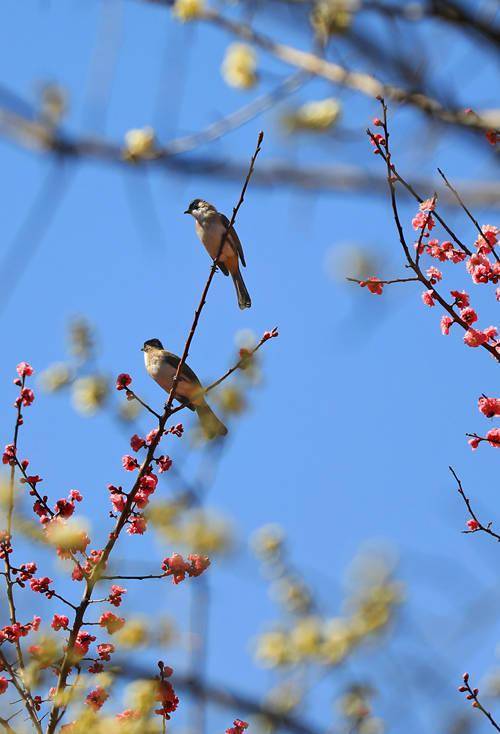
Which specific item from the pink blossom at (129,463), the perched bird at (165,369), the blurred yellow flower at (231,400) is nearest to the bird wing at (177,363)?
the perched bird at (165,369)

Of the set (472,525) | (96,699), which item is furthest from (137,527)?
(472,525)

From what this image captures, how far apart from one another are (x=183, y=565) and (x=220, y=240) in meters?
5.05

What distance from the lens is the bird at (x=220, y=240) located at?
8930 millimetres

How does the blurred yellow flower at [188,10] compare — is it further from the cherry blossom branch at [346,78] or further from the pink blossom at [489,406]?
the pink blossom at [489,406]

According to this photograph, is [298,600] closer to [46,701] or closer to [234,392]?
[234,392]

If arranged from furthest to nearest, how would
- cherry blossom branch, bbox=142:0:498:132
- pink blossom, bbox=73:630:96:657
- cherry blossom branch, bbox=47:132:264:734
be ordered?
pink blossom, bbox=73:630:96:657, cherry blossom branch, bbox=47:132:264:734, cherry blossom branch, bbox=142:0:498:132

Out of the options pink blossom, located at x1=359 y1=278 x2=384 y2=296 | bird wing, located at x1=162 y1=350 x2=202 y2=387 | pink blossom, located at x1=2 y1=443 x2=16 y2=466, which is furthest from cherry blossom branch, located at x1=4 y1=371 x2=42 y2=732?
bird wing, located at x1=162 y1=350 x2=202 y2=387

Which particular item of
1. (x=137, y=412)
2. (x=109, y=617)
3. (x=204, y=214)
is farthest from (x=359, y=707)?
(x=204, y=214)

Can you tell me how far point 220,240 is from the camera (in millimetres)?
9336

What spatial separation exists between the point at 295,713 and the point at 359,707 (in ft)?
2.30

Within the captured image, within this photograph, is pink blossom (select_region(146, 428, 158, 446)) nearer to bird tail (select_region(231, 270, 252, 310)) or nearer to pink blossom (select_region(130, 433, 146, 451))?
pink blossom (select_region(130, 433, 146, 451))

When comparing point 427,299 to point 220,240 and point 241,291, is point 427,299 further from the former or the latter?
point 220,240

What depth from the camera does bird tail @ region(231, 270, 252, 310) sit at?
8633 mm

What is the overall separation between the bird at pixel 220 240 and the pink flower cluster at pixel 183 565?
4.08 m
